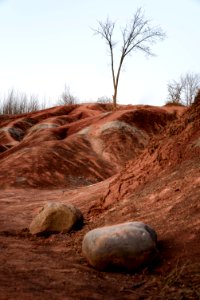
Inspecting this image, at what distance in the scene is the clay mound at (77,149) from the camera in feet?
58.3

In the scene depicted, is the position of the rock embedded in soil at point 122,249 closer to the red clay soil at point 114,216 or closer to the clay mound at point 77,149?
the red clay soil at point 114,216

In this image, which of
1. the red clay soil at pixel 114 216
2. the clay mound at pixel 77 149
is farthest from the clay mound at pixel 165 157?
the clay mound at pixel 77 149

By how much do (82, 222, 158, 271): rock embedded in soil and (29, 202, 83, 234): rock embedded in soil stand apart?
94.7 inches

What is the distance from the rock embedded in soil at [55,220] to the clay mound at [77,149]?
8818 millimetres

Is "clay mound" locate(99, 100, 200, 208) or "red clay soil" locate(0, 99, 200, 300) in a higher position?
"clay mound" locate(99, 100, 200, 208)

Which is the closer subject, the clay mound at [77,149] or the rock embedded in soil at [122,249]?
the rock embedded in soil at [122,249]

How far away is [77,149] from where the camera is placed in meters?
21.9

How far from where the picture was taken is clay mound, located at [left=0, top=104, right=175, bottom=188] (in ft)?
58.3

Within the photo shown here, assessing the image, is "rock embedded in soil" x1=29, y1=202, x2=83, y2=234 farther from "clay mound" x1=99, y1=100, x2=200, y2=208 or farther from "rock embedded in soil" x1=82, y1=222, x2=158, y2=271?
"rock embedded in soil" x1=82, y1=222, x2=158, y2=271

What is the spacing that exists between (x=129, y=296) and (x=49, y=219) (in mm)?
3619

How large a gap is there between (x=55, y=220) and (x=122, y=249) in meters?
2.85

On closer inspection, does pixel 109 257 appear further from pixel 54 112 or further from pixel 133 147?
pixel 54 112

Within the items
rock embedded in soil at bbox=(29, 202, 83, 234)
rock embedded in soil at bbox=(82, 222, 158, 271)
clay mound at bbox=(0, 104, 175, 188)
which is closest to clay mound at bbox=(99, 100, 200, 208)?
rock embedded in soil at bbox=(29, 202, 83, 234)

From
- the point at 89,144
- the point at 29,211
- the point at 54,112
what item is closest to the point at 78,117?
the point at 54,112
